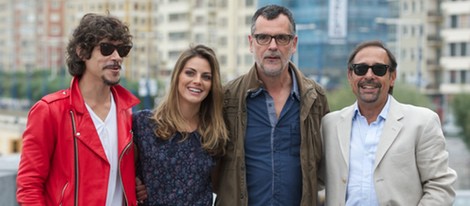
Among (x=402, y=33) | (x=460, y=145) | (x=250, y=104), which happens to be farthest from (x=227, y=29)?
(x=250, y=104)

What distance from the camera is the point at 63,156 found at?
431cm

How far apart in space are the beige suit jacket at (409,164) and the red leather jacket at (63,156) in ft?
4.23

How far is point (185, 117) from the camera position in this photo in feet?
16.0

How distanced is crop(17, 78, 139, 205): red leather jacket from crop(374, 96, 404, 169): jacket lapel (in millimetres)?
1317

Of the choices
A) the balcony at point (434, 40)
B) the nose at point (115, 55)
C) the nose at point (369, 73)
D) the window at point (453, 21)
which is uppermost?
the window at point (453, 21)

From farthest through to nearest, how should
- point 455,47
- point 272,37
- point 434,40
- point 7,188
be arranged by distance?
1. point 434,40
2. point 455,47
3. point 7,188
4. point 272,37

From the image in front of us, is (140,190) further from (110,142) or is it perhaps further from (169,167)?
(110,142)


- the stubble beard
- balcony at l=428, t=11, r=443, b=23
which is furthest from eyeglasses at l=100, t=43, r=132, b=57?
balcony at l=428, t=11, r=443, b=23

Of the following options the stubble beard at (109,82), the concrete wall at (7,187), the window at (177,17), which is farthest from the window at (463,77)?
the stubble beard at (109,82)

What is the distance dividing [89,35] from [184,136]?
784mm

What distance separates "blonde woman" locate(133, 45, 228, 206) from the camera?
15.6ft

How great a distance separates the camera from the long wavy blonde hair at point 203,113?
477 centimetres

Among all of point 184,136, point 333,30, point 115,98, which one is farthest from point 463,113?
point 115,98

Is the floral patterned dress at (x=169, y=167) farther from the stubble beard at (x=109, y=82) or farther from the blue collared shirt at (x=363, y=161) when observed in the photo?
the blue collared shirt at (x=363, y=161)
